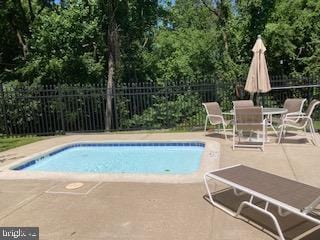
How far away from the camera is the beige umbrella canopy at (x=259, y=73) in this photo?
30.9ft

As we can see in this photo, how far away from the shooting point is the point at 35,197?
514 cm

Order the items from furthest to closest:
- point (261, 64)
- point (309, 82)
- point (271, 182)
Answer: point (309, 82) < point (261, 64) < point (271, 182)

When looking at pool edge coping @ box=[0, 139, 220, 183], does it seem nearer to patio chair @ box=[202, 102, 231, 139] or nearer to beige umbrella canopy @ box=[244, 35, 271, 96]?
patio chair @ box=[202, 102, 231, 139]

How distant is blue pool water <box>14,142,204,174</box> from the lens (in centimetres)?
773

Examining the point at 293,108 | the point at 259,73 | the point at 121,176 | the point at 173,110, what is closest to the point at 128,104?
the point at 173,110

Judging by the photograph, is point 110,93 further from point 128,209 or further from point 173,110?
point 128,209

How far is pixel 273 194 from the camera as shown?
378cm

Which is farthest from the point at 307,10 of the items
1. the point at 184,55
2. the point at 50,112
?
the point at 50,112

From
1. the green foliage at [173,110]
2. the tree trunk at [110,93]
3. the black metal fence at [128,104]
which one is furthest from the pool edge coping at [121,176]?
the green foliage at [173,110]

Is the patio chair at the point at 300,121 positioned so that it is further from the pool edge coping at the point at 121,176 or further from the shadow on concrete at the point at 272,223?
the shadow on concrete at the point at 272,223

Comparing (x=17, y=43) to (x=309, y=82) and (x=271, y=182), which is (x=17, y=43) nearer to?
(x=309, y=82)

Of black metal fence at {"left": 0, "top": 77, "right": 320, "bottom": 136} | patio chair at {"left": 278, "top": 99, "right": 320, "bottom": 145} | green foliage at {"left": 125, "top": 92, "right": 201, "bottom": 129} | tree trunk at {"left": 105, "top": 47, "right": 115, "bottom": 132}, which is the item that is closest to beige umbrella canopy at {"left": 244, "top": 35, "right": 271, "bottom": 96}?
patio chair at {"left": 278, "top": 99, "right": 320, "bottom": 145}

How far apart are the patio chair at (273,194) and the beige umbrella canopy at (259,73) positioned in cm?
506

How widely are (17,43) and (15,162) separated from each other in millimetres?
15415
